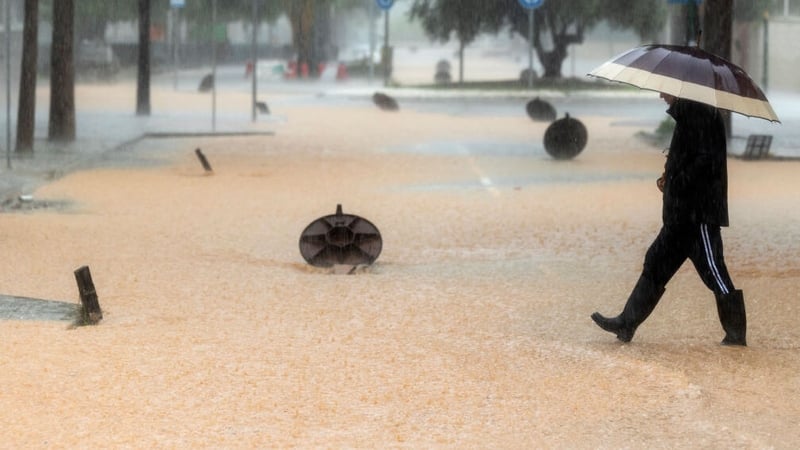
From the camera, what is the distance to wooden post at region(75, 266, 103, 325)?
9.41 m

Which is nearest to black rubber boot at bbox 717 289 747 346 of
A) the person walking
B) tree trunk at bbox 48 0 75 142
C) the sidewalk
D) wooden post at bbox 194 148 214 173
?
the person walking

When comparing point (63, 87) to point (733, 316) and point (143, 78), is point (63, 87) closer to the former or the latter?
point (143, 78)

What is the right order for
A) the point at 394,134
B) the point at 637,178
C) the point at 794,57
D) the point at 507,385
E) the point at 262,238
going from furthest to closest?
the point at 794,57 < the point at 394,134 < the point at 637,178 < the point at 262,238 < the point at 507,385

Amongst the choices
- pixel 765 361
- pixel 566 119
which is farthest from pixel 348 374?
pixel 566 119

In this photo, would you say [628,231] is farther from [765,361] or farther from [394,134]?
[394,134]

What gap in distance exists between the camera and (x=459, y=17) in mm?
Result: 54812

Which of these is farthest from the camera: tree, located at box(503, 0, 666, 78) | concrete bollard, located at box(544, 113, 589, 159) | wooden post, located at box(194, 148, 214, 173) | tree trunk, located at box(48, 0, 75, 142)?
tree, located at box(503, 0, 666, 78)

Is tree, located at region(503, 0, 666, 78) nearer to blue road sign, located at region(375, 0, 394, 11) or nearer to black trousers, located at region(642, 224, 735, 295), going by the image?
blue road sign, located at region(375, 0, 394, 11)

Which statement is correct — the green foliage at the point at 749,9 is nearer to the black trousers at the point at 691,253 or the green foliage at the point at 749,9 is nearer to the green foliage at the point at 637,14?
the green foliage at the point at 637,14

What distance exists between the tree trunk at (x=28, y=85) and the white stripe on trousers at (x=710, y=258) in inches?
600

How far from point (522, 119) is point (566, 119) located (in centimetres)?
1208

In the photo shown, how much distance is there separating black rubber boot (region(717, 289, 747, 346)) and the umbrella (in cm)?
102

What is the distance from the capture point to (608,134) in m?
29.1

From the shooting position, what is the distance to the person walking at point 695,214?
28.5 ft
